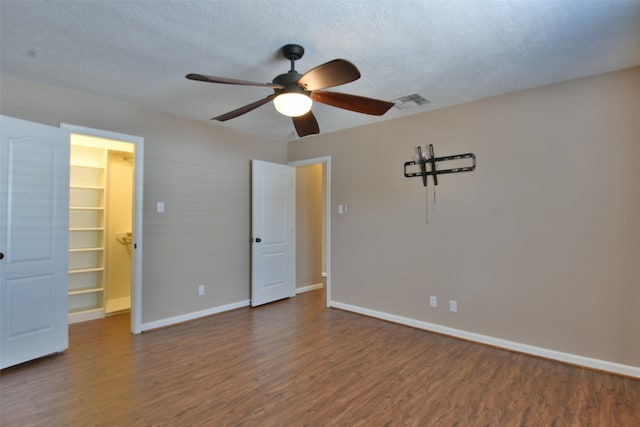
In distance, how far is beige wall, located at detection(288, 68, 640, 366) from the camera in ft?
8.85

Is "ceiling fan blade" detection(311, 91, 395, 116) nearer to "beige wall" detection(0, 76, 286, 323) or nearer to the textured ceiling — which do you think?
the textured ceiling

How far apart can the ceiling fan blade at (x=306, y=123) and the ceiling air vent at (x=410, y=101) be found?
1.07 meters

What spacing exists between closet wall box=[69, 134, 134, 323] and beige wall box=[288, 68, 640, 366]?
3.30 meters

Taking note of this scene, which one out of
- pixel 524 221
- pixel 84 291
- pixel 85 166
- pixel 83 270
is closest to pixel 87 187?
pixel 85 166

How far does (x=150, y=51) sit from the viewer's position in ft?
7.91

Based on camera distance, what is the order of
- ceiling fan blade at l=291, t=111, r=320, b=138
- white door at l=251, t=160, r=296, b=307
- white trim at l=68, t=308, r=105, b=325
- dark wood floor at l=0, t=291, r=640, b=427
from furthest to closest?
white door at l=251, t=160, r=296, b=307 < white trim at l=68, t=308, r=105, b=325 < ceiling fan blade at l=291, t=111, r=320, b=138 < dark wood floor at l=0, t=291, r=640, b=427

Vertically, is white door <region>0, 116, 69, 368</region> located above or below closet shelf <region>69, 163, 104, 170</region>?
below

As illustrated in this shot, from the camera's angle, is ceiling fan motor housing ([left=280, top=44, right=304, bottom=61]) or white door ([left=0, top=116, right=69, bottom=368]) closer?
ceiling fan motor housing ([left=280, top=44, right=304, bottom=61])

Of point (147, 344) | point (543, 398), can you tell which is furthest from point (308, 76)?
point (147, 344)

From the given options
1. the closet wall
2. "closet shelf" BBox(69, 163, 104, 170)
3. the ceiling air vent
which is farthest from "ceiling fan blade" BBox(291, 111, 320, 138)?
"closet shelf" BBox(69, 163, 104, 170)

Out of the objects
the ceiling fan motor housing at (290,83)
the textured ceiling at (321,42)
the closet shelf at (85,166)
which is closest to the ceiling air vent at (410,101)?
the textured ceiling at (321,42)

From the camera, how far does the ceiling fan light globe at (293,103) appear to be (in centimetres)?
220

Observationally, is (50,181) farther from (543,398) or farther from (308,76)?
(543,398)

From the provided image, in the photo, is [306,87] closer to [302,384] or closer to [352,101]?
[352,101]
